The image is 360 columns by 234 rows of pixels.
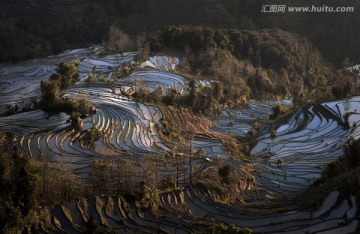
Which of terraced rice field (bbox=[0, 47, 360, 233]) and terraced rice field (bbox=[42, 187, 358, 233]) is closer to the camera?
terraced rice field (bbox=[42, 187, 358, 233])

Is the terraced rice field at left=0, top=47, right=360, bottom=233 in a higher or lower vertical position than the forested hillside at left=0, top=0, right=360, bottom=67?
lower

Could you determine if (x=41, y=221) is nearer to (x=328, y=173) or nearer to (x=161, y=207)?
(x=161, y=207)

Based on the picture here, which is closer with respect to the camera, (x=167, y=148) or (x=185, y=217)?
(x=185, y=217)

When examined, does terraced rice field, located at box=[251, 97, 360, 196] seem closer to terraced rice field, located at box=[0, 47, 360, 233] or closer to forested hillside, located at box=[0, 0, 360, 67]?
terraced rice field, located at box=[0, 47, 360, 233]

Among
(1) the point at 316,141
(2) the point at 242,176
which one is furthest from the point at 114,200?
(1) the point at 316,141

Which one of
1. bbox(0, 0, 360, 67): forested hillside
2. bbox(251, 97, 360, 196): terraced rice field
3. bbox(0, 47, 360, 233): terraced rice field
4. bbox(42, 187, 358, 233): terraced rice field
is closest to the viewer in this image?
bbox(42, 187, 358, 233): terraced rice field

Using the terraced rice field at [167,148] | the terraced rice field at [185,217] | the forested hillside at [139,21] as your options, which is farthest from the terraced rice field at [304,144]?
the forested hillside at [139,21]

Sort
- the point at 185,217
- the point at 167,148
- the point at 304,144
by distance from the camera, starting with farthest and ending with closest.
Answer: the point at 304,144 < the point at 167,148 < the point at 185,217

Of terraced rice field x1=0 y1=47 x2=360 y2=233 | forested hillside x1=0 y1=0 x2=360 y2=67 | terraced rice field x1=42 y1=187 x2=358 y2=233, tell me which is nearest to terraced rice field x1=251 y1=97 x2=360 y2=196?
terraced rice field x1=0 y1=47 x2=360 y2=233

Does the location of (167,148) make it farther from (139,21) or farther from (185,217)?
(139,21)

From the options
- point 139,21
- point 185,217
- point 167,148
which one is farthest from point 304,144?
point 139,21

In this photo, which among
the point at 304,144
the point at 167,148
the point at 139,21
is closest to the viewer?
the point at 167,148
